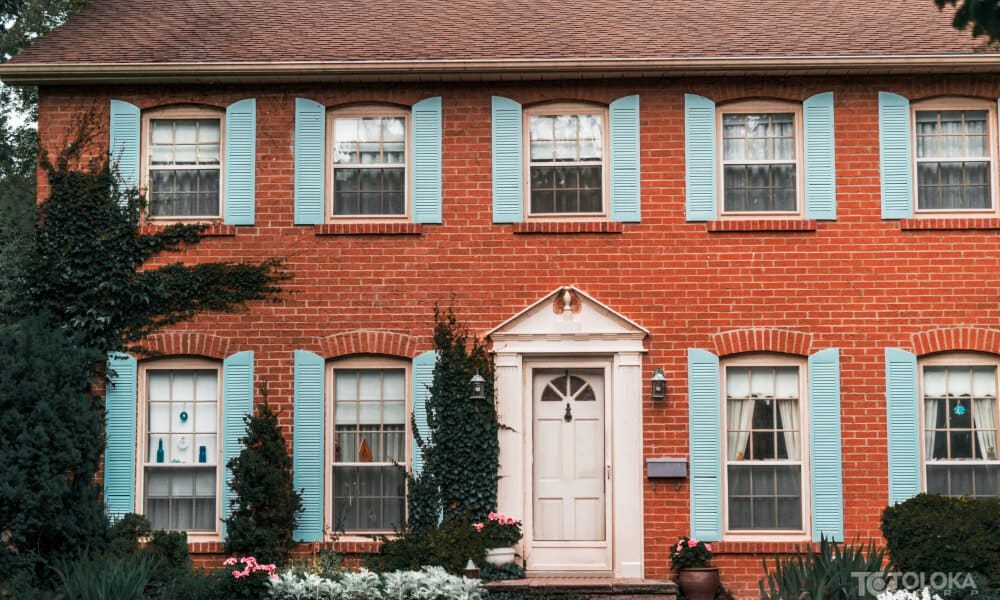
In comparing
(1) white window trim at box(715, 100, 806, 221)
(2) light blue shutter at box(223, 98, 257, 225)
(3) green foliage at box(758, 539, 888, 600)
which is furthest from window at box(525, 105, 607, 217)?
(3) green foliage at box(758, 539, 888, 600)

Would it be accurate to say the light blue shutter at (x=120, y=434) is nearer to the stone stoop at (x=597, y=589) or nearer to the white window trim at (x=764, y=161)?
the stone stoop at (x=597, y=589)

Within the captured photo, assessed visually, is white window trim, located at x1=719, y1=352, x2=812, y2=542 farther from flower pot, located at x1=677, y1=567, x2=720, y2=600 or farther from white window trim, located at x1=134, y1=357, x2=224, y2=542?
white window trim, located at x1=134, y1=357, x2=224, y2=542

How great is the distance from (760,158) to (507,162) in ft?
8.87

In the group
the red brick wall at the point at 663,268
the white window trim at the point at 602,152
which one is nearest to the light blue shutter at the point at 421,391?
the red brick wall at the point at 663,268

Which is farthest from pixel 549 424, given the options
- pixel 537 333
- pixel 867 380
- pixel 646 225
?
pixel 867 380

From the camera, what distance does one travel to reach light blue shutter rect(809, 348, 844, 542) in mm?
13391

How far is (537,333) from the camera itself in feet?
44.9

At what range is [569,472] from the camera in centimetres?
1373

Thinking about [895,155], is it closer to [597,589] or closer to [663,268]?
[663,268]

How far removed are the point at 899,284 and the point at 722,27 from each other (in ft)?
11.4

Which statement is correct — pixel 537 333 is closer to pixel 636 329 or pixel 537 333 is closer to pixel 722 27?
pixel 636 329

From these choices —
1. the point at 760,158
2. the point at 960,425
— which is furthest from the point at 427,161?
the point at 960,425

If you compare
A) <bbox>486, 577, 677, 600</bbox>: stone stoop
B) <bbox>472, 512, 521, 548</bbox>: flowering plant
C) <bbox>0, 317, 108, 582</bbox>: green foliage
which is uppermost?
<bbox>0, 317, 108, 582</bbox>: green foliage

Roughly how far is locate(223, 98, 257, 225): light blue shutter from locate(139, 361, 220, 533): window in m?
1.66
